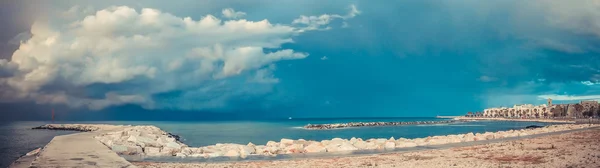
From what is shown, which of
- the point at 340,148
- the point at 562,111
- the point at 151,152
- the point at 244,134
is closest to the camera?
the point at 151,152

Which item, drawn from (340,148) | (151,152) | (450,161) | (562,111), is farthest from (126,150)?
(562,111)

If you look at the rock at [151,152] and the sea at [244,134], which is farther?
the sea at [244,134]

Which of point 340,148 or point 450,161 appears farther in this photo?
point 340,148

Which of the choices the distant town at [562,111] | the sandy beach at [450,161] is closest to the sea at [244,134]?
the sandy beach at [450,161]

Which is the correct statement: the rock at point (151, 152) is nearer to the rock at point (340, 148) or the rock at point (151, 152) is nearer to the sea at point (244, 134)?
the sea at point (244, 134)

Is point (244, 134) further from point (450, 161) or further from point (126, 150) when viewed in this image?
point (450, 161)

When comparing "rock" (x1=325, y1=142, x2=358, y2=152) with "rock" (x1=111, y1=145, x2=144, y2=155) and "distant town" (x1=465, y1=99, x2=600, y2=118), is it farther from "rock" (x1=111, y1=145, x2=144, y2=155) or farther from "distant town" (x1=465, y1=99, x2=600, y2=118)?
"distant town" (x1=465, y1=99, x2=600, y2=118)

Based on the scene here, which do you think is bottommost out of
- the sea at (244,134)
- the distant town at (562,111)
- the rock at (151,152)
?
the sea at (244,134)

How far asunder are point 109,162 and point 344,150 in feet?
29.9

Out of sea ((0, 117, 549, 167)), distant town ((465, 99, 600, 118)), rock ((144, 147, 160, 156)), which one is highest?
distant town ((465, 99, 600, 118))

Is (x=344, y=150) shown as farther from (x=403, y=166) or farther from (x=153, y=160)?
(x=153, y=160)

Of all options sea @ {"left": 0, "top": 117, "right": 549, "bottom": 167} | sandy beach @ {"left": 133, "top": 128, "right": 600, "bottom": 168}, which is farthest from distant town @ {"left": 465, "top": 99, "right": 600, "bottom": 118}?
sandy beach @ {"left": 133, "top": 128, "right": 600, "bottom": 168}

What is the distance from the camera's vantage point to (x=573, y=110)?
11944 centimetres

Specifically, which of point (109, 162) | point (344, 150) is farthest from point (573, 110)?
point (109, 162)
